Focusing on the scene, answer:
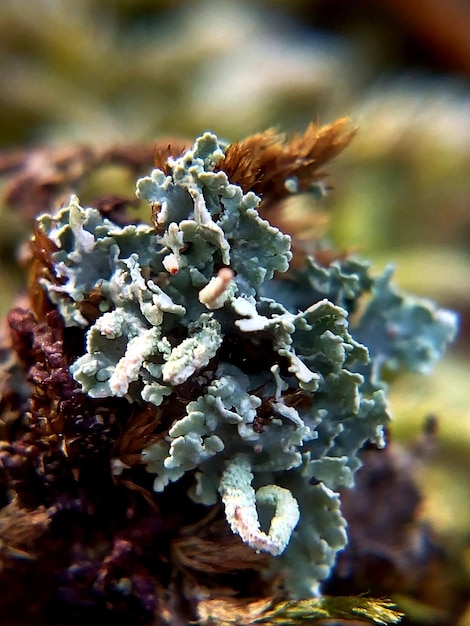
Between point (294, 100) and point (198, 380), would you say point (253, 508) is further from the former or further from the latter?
point (294, 100)

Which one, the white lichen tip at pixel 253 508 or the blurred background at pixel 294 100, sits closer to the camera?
the white lichen tip at pixel 253 508

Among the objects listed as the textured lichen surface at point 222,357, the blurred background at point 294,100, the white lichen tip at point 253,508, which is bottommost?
the white lichen tip at point 253,508

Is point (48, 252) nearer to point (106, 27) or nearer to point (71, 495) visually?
point (71, 495)

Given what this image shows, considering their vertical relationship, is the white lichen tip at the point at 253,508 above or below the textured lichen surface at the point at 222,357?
below

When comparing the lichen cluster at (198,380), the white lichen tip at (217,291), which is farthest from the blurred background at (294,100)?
the white lichen tip at (217,291)

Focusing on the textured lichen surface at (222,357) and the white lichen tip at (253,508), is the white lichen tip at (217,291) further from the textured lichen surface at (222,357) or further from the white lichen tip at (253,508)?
the white lichen tip at (253,508)

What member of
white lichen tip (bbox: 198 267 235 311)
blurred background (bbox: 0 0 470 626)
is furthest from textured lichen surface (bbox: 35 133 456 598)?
blurred background (bbox: 0 0 470 626)
